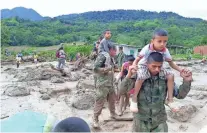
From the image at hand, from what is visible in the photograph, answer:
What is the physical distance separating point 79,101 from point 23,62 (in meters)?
22.6

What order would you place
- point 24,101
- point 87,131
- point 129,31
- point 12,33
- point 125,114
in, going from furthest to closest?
point 129,31
point 12,33
point 24,101
point 125,114
point 87,131

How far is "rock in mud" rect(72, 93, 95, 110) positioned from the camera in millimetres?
8652

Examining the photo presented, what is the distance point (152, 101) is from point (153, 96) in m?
0.06

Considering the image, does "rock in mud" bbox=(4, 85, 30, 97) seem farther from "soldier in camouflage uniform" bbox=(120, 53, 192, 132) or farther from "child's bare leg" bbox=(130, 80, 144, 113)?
"child's bare leg" bbox=(130, 80, 144, 113)

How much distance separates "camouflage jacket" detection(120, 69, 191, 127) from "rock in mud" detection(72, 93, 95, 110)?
481cm

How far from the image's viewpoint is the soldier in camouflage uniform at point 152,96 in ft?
12.3

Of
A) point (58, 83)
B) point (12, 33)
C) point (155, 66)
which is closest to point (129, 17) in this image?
point (12, 33)

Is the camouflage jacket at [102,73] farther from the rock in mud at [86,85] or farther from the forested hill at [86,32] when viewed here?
the forested hill at [86,32]

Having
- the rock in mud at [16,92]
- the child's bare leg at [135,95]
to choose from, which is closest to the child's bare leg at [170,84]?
the child's bare leg at [135,95]

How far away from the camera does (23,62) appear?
30.4 meters

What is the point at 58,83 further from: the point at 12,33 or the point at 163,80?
the point at 12,33

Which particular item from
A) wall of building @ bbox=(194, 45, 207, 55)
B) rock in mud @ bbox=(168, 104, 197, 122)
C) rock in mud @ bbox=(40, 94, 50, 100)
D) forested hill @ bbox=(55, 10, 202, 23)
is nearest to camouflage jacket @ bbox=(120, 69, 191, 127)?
rock in mud @ bbox=(168, 104, 197, 122)

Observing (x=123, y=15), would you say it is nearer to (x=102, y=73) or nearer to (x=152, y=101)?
(x=102, y=73)

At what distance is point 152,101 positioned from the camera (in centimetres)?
382
